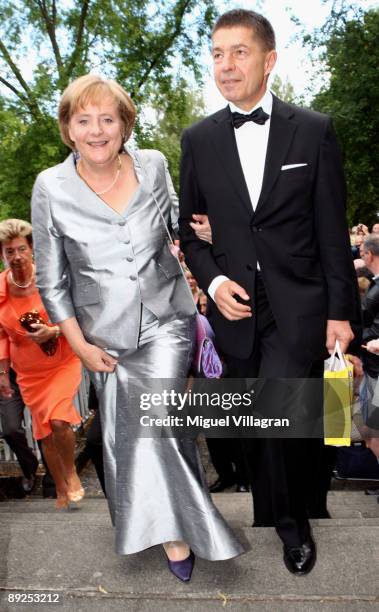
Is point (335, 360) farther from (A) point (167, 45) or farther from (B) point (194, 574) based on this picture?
(A) point (167, 45)

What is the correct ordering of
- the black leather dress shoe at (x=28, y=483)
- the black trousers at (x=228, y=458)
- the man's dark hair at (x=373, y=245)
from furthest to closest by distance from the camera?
the black leather dress shoe at (x=28, y=483) → the man's dark hair at (x=373, y=245) → the black trousers at (x=228, y=458)

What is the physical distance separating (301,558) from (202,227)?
1524mm

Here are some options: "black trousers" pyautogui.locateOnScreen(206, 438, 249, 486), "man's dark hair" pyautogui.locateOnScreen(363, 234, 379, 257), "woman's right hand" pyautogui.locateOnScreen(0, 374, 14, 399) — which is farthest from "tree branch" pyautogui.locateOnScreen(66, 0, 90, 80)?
"black trousers" pyautogui.locateOnScreen(206, 438, 249, 486)

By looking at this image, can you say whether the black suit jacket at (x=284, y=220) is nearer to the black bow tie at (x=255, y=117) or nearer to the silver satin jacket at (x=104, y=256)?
the black bow tie at (x=255, y=117)

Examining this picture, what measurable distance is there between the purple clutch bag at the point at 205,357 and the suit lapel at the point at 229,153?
63 centimetres

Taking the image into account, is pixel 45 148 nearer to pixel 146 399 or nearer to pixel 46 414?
pixel 46 414

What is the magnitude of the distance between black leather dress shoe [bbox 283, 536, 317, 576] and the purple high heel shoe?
0.43m

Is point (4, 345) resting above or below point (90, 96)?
below

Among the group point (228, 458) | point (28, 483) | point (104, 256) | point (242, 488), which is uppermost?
point (104, 256)

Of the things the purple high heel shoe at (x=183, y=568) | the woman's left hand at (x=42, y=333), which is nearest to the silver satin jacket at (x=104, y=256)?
the purple high heel shoe at (x=183, y=568)

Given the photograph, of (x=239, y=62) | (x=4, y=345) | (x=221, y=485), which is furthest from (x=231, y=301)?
(x=221, y=485)

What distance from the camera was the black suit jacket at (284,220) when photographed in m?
2.81

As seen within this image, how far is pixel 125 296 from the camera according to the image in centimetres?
294

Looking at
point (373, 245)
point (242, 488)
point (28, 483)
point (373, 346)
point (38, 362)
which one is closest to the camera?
point (373, 346)
